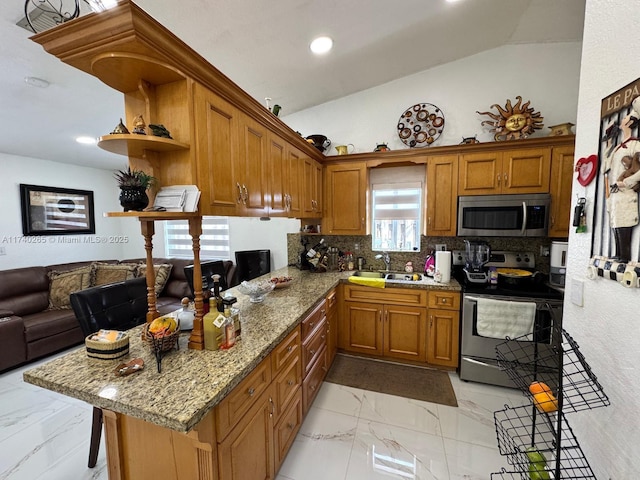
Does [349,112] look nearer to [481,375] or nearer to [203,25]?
[203,25]

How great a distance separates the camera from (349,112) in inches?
131

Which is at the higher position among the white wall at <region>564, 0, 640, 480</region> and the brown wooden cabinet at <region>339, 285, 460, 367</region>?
the white wall at <region>564, 0, 640, 480</region>

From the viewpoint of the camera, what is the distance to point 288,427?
1.71m

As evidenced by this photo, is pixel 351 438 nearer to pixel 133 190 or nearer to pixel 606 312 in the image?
pixel 606 312

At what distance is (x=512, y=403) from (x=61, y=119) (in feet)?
16.6

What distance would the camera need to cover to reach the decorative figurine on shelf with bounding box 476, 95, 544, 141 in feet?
8.77

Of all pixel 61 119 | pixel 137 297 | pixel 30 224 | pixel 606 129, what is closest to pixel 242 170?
pixel 137 297

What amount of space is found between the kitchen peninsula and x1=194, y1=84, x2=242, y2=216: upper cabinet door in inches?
29.8

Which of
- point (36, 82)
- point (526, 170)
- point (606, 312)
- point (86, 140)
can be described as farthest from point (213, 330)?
point (86, 140)

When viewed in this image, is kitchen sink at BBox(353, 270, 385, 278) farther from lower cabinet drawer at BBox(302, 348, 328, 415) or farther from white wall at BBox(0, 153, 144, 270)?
white wall at BBox(0, 153, 144, 270)

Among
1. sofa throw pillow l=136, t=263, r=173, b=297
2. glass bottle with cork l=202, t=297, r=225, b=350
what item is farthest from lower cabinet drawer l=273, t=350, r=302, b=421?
sofa throw pillow l=136, t=263, r=173, b=297

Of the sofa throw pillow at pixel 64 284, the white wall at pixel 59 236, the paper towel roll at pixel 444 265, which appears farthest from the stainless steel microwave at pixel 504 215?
the white wall at pixel 59 236

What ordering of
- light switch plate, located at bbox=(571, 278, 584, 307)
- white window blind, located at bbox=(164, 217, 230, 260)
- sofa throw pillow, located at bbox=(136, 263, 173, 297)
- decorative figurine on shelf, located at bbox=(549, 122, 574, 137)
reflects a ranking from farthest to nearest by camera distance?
white window blind, located at bbox=(164, 217, 230, 260) → sofa throw pillow, located at bbox=(136, 263, 173, 297) → decorative figurine on shelf, located at bbox=(549, 122, 574, 137) → light switch plate, located at bbox=(571, 278, 584, 307)

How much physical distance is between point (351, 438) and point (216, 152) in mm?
2142
